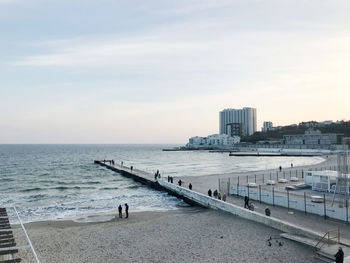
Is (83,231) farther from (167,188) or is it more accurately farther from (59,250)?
(167,188)

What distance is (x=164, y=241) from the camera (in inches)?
709

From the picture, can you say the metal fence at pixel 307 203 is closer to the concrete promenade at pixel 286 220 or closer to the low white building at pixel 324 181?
the concrete promenade at pixel 286 220

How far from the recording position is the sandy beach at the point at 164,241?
1520 cm

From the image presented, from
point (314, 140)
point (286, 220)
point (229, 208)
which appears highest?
point (314, 140)

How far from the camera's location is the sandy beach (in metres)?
15.2

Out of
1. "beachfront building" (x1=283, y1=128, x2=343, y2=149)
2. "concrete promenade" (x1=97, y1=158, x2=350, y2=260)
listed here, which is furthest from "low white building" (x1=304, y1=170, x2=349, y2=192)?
"beachfront building" (x1=283, y1=128, x2=343, y2=149)

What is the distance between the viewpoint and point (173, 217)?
2417cm

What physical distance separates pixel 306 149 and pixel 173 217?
121 meters

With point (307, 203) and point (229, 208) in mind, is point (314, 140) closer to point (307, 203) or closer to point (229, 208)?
point (307, 203)

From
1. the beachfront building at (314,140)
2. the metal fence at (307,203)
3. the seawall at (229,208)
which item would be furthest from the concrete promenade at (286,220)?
the beachfront building at (314,140)

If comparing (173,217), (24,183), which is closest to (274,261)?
(173,217)

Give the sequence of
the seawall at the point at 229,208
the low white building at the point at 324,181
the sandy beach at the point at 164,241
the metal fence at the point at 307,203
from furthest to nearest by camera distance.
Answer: the low white building at the point at 324,181, the metal fence at the point at 307,203, the seawall at the point at 229,208, the sandy beach at the point at 164,241

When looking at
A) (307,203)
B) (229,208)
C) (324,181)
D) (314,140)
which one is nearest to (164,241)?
(229,208)

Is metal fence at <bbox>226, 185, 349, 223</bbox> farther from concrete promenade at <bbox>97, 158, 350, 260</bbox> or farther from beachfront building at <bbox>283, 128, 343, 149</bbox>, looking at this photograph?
beachfront building at <bbox>283, 128, 343, 149</bbox>
